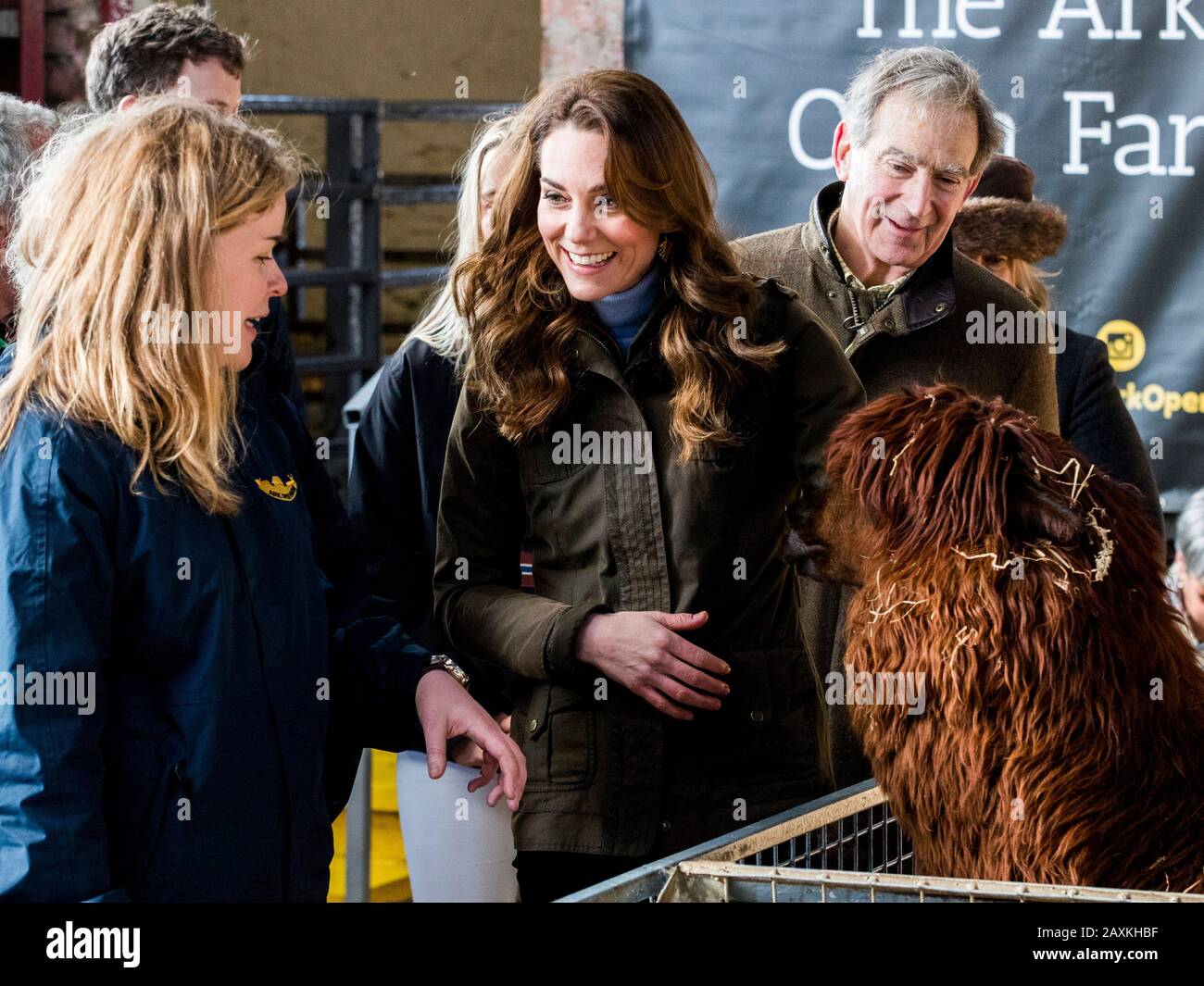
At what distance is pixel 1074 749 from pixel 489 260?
3.38ft

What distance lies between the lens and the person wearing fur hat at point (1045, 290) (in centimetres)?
275

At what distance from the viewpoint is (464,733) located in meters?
1.86

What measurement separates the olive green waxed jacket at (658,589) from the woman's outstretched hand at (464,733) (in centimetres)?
11

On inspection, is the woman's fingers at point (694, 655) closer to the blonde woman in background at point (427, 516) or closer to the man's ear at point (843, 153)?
the blonde woman in background at point (427, 516)

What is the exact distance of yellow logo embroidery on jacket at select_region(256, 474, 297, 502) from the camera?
67.0 inches

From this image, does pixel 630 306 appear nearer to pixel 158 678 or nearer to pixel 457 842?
pixel 158 678

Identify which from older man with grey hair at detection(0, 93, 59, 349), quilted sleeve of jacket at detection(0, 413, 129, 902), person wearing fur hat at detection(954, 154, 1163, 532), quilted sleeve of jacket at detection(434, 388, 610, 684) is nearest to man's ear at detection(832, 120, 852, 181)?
person wearing fur hat at detection(954, 154, 1163, 532)

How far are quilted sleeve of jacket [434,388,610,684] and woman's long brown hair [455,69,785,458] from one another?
7cm

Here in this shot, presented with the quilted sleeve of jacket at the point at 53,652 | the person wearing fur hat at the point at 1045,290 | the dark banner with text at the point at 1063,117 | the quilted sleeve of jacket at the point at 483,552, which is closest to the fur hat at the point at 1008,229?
the person wearing fur hat at the point at 1045,290

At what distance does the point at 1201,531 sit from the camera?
7.80 ft

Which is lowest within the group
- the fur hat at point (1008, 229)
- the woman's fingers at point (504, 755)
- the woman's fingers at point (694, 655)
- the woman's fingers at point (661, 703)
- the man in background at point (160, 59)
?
the woman's fingers at point (504, 755)

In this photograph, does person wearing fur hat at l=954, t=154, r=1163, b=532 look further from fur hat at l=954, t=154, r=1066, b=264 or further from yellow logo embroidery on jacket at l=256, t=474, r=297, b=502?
yellow logo embroidery on jacket at l=256, t=474, r=297, b=502

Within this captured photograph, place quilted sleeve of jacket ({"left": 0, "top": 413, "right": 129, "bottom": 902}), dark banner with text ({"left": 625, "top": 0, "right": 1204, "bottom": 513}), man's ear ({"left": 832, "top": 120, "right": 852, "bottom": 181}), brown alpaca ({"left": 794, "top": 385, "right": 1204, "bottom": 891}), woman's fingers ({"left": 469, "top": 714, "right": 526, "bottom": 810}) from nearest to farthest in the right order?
quilted sleeve of jacket ({"left": 0, "top": 413, "right": 129, "bottom": 902})
brown alpaca ({"left": 794, "top": 385, "right": 1204, "bottom": 891})
woman's fingers ({"left": 469, "top": 714, "right": 526, "bottom": 810})
man's ear ({"left": 832, "top": 120, "right": 852, "bottom": 181})
dark banner with text ({"left": 625, "top": 0, "right": 1204, "bottom": 513})
